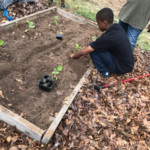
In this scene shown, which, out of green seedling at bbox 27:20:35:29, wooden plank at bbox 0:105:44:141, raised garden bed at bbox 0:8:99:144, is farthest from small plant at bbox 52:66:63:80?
green seedling at bbox 27:20:35:29

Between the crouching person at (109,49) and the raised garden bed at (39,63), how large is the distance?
464 mm

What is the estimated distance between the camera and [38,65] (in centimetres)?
347

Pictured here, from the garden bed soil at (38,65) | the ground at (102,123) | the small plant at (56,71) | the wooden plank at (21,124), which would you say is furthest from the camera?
the small plant at (56,71)

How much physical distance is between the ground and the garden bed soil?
10.9 inches

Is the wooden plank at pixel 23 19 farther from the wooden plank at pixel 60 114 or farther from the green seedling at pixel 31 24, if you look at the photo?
the wooden plank at pixel 60 114

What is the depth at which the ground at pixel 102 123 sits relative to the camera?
2.45m

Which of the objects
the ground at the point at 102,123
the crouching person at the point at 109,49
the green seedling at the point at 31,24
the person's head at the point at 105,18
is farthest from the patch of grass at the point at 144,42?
the green seedling at the point at 31,24

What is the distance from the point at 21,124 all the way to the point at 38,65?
1.45 meters

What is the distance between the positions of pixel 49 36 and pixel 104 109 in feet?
7.87

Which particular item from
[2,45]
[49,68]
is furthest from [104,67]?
[2,45]

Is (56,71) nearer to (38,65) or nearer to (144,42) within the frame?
(38,65)

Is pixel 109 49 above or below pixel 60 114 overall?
above

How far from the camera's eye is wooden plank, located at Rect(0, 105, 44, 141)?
7.56 feet

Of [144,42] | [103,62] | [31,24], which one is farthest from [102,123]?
[144,42]
